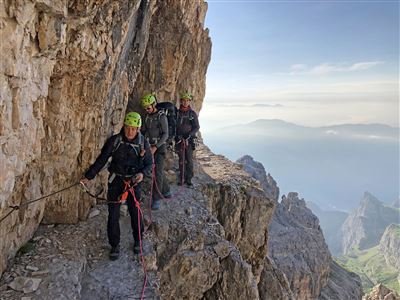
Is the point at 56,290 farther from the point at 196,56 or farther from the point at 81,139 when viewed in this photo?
the point at 196,56

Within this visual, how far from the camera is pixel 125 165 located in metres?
9.48

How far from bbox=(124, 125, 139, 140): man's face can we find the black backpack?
4.62 m

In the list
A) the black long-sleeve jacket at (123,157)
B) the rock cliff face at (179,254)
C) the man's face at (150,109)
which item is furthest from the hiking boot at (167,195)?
the black long-sleeve jacket at (123,157)

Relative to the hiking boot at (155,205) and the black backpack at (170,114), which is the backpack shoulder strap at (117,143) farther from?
the hiking boot at (155,205)

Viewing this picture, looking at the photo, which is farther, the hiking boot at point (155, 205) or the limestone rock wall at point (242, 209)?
the limestone rock wall at point (242, 209)

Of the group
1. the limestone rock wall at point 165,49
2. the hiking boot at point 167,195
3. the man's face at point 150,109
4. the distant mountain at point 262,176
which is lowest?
the distant mountain at point 262,176

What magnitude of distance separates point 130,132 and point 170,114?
537 cm

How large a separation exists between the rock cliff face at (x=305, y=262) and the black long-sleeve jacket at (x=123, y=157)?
131 feet

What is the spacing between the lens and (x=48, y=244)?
977 cm

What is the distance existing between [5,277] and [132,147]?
435cm

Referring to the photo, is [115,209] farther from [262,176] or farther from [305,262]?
[262,176]

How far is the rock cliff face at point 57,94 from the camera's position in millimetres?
7004

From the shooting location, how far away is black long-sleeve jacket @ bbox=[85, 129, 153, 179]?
9.33 m

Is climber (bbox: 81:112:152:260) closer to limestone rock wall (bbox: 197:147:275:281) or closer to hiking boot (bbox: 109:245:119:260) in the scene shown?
hiking boot (bbox: 109:245:119:260)
